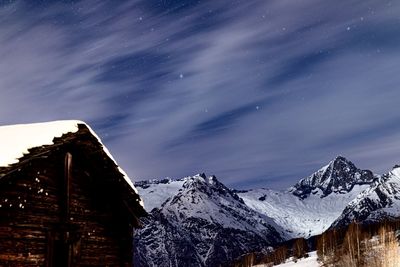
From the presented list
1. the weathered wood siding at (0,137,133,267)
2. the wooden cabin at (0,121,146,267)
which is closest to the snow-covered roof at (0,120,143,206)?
the wooden cabin at (0,121,146,267)

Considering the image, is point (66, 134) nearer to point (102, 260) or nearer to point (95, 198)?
point (95, 198)

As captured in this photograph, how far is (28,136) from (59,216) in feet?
8.51

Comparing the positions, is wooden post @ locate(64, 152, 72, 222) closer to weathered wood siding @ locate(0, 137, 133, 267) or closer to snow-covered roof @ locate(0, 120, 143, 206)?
weathered wood siding @ locate(0, 137, 133, 267)

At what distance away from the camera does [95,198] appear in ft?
56.9

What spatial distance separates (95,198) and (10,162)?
4.07 m

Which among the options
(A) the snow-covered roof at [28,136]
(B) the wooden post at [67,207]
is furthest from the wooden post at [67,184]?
(A) the snow-covered roof at [28,136]

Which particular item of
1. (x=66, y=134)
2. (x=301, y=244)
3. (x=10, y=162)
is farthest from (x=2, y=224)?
(x=301, y=244)

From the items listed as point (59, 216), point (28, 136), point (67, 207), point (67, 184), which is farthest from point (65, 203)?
point (28, 136)

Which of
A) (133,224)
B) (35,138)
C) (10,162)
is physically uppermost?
(35,138)

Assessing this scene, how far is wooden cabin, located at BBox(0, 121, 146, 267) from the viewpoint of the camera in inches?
570

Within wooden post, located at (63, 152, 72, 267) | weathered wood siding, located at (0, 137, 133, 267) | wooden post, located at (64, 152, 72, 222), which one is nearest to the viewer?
weathered wood siding, located at (0, 137, 133, 267)

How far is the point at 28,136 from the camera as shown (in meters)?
15.5

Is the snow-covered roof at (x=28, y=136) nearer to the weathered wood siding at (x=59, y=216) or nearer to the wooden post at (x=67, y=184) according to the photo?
the weathered wood siding at (x=59, y=216)

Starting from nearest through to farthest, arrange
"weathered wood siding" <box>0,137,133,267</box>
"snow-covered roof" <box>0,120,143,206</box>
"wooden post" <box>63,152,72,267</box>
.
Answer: "snow-covered roof" <box>0,120,143,206</box>, "weathered wood siding" <box>0,137,133,267</box>, "wooden post" <box>63,152,72,267</box>
